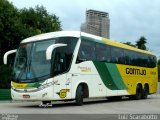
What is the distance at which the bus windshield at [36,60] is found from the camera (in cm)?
2045

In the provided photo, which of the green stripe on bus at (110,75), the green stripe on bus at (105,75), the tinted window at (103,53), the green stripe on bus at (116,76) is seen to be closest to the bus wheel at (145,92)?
the green stripe on bus at (116,76)

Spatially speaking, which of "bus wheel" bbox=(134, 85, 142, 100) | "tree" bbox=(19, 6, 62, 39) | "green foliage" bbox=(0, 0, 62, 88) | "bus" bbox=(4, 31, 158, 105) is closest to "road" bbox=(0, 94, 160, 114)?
"bus" bbox=(4, 31, 158, 105)

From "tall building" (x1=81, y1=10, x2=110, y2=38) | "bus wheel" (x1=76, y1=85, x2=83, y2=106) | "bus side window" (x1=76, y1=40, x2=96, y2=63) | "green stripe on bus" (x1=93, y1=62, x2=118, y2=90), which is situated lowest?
"bus wheel" (x1=76, y1=85, x2=83, y2=106)

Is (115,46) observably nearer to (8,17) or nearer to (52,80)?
(52,80)

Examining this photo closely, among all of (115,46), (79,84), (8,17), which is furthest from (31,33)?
(79,84)

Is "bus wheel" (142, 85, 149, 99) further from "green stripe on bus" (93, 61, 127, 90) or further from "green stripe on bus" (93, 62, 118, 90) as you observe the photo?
"green stripe on bus" (93, 62, 118, 90)

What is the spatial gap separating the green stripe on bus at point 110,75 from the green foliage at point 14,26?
51.9ft

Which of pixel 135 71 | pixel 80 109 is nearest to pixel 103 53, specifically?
pixel 135 71

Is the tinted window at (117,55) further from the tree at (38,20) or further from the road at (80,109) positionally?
the tree at (38,20)

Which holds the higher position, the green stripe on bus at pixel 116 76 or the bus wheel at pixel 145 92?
the green stripe on bus at pixel 116 76

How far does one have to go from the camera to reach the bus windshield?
67.1 ft

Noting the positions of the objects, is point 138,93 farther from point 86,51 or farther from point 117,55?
point 86,51

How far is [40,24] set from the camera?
1902 inches

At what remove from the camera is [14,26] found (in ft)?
136
